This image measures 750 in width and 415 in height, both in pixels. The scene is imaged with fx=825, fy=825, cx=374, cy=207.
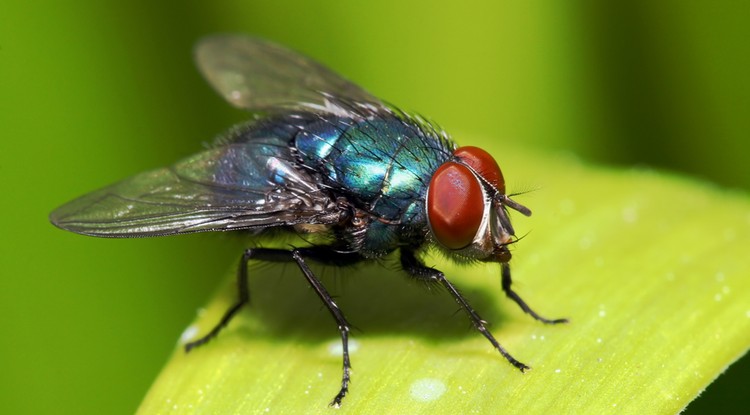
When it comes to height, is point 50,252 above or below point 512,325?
below

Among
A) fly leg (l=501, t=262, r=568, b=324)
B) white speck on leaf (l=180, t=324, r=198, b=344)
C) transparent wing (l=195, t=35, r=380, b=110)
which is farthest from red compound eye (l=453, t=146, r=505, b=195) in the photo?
white speck on leaf (l=180, t=324, r=198, b=344)

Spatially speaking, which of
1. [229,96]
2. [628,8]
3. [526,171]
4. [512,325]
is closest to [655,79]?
[628,8]

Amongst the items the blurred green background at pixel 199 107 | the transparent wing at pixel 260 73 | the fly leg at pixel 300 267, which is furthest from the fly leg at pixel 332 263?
the transparent wing at pixel 260 73

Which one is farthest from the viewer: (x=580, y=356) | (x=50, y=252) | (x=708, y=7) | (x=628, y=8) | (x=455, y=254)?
(x=628, y=8)

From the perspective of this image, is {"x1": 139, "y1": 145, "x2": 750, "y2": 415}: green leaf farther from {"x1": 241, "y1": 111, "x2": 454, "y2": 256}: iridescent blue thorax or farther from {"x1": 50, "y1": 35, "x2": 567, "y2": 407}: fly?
{"x1": 241, "y1": 111, "x2": 454, "y2": 256}: iridescent blue thorax

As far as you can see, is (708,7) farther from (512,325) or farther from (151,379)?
(151,379)

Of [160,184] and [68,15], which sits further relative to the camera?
[68,15]

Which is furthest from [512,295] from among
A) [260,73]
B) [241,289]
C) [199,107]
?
[199,107]
